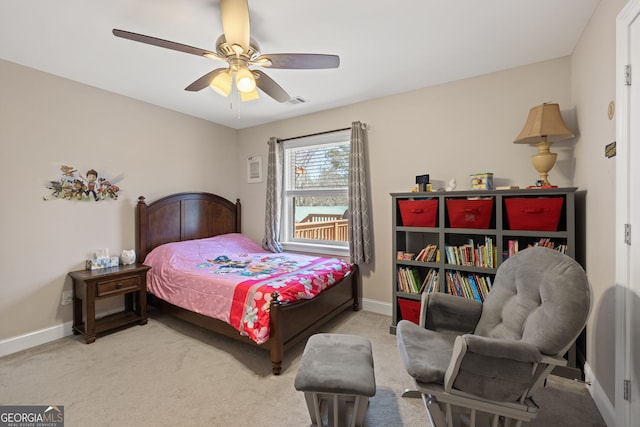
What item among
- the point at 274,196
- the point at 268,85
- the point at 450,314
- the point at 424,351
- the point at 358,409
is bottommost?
the point at 358,409

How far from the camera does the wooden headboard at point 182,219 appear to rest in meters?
3.23

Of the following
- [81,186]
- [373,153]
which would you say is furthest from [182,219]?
[373,153]

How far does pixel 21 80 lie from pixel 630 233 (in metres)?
4.51

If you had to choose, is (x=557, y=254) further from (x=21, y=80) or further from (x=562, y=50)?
(x=21, y=80)

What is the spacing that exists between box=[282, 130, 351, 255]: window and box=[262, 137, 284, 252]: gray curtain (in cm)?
10

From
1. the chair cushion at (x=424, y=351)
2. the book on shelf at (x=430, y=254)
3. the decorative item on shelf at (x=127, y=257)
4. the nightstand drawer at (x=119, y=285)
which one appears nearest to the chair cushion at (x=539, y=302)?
the chair cushion at (x=424, y=351)

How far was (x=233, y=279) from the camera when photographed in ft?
7.91

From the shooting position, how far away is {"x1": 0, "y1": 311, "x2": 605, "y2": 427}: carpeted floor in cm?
162

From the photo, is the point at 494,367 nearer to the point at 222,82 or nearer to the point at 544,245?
the point at 544,245

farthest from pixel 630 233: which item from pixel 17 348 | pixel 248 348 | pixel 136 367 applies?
pixel 17 348

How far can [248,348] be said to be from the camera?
2.44m

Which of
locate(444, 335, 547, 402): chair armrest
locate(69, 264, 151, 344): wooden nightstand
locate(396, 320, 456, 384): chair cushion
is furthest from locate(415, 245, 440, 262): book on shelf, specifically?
locate(69, 264, 151, 344): wooden nightstand

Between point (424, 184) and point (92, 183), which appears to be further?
point (92, 183)

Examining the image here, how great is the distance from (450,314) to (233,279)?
1731 mm
